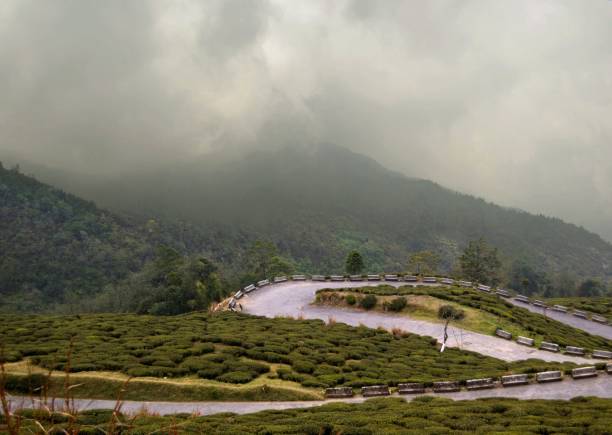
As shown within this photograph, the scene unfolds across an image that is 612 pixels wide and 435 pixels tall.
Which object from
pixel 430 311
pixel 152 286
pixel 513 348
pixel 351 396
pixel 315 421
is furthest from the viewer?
pixel 152 286

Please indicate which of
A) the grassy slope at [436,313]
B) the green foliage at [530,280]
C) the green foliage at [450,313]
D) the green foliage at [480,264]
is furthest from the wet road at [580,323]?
the green foliage at [530,280]

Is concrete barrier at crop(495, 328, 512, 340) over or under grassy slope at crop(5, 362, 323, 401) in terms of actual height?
over

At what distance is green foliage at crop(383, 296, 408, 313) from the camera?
44.3 metres

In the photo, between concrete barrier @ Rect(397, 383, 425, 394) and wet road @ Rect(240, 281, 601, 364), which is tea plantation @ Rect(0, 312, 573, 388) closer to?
concrete barrier @ Rect(397, 383, 425, 394)

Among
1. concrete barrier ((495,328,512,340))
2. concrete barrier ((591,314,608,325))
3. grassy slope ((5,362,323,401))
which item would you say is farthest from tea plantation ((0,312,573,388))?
concrete barrier ((591,314,608,325))

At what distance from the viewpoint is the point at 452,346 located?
111ft

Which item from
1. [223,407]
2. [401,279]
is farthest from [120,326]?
[401,279]

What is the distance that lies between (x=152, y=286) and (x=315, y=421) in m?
68.0

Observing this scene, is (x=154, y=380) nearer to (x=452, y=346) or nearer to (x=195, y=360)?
(x=195, y=360)

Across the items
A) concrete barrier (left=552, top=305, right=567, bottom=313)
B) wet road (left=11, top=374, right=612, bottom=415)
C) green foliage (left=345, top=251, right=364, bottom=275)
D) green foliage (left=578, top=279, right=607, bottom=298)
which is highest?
green foliage (left=345, top=251, right=364, bottom=275)

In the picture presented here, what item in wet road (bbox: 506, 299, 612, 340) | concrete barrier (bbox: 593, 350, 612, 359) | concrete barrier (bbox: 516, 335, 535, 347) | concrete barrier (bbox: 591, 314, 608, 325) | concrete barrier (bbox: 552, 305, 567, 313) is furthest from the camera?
concrete barrier (bbox: 552, 305, 567, 313)

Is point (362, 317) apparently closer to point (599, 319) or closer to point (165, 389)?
point (165, 389)

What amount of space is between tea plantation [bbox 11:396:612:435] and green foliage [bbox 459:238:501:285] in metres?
78.0

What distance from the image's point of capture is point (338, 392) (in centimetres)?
2225
